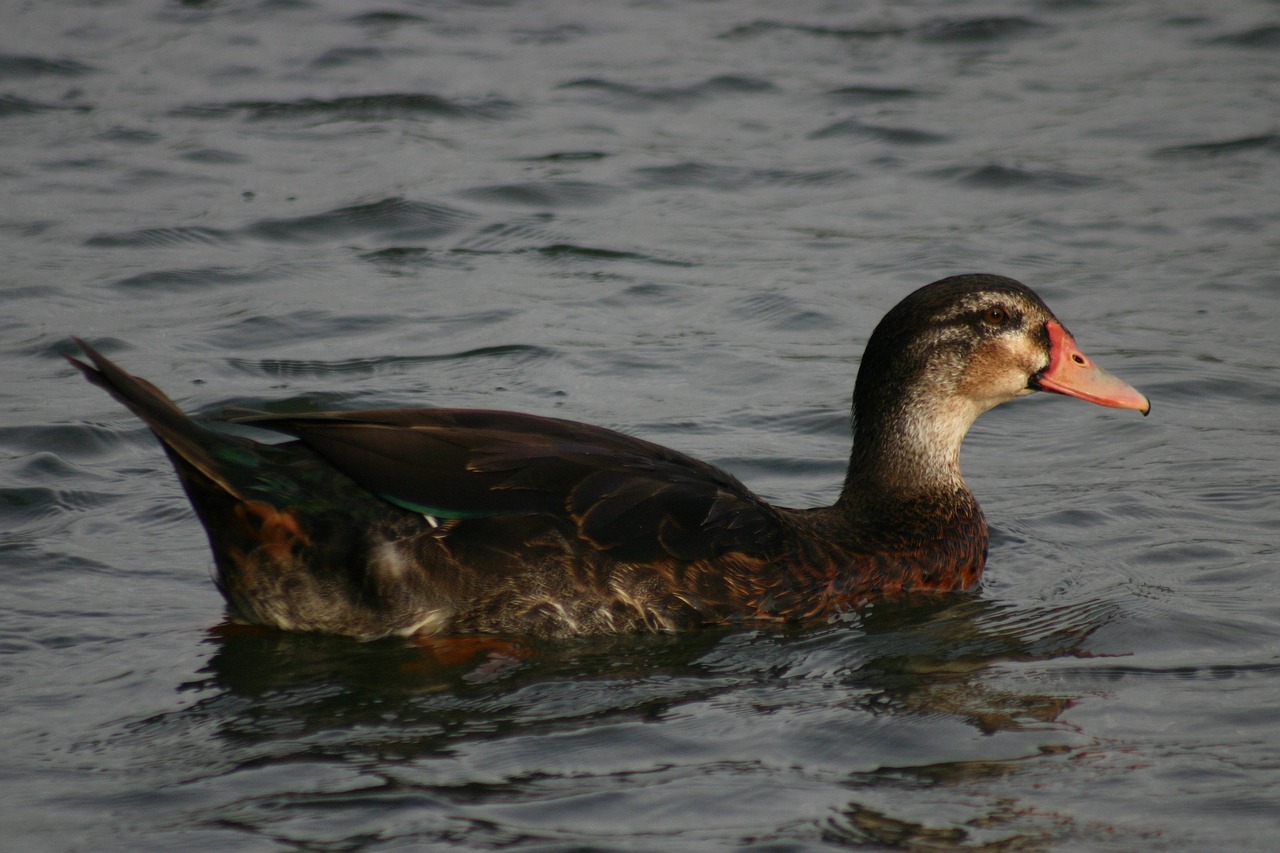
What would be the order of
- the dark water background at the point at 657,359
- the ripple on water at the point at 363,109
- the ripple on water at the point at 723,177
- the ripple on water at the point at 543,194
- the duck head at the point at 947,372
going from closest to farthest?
the dark water background at the point at 657,359, the duck head at the point at 947,372, the ripple on water at the point at 543,194, the ripple on water at the point at 723,177, the ripple on water at the point at 363,109

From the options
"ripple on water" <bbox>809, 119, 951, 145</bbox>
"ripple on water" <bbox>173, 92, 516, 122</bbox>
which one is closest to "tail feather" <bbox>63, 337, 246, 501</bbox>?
"ripple on water" <bbox>173, 92, 516, 122</bbox>

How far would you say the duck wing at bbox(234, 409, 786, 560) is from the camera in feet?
17.9

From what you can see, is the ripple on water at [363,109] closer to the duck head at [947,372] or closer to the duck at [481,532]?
the duck head at [947,372]

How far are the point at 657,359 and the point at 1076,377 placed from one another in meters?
2.84

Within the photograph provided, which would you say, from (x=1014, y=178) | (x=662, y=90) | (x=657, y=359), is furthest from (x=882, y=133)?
(x=657, y=359)

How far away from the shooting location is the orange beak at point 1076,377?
644cm

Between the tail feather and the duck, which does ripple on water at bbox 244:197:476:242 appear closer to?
the duck

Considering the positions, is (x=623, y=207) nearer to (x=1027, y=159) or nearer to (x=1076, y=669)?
(x=1027, y=159)

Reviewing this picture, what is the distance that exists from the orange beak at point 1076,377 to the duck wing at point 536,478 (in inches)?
52.2

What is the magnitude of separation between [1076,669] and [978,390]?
1.38 m

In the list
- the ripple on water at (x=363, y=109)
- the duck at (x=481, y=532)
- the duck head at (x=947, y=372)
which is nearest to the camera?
the duck at (x=481, y=532)

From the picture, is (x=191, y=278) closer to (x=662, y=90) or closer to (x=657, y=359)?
(x=657, y=359)

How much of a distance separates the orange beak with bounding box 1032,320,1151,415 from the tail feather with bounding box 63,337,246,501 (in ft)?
10.0

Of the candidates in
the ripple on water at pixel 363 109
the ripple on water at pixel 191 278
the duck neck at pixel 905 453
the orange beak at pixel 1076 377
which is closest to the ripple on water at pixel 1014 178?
the ripple on water at pixel 363 109
